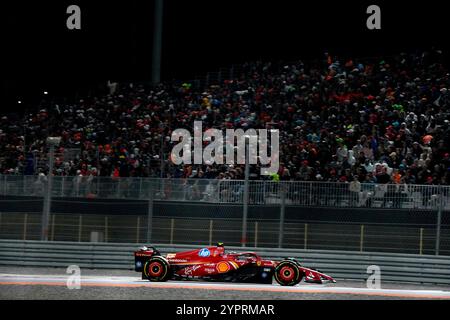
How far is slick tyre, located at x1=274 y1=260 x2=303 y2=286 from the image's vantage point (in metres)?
15.5

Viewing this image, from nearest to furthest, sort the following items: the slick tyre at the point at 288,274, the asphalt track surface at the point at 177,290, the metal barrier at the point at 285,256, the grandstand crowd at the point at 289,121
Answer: the asphalt track surface at the point at 177,290
the slick tyre at the point at 288,274
the metal barrier at the point at 285,256
the grandstand crowd at the point at 289,121

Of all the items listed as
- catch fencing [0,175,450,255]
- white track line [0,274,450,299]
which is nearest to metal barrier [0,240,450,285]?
catch fencing [0,175,450,255]

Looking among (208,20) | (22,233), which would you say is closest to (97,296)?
(22,233)

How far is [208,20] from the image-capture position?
36750mm

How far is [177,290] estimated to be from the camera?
48.5ft

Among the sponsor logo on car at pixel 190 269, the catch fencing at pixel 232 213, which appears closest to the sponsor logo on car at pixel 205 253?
the sponsor logo on car at pixel 190 269

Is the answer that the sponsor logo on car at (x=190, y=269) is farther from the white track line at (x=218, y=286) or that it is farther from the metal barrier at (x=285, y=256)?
the metal barrier at (x=285, y=256)

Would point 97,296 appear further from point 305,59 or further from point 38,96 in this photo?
point 38,96

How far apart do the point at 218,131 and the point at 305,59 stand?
323 inches

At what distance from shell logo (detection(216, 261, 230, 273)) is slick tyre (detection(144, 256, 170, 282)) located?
0.98m

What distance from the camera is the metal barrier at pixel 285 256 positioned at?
17.1 meters

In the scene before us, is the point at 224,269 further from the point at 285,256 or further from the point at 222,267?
the point at 285,256

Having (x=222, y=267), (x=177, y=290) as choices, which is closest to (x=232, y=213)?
(x=222, y=267)

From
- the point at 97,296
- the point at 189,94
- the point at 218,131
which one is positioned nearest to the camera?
the point at 97,296
